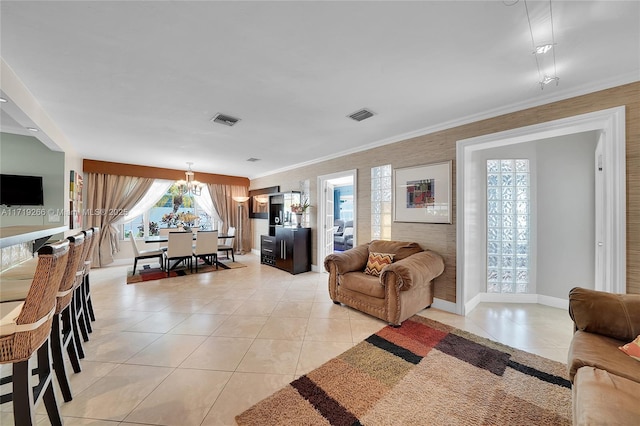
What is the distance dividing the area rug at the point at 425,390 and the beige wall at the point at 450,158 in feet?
3.61

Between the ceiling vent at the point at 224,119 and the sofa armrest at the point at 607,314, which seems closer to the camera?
the sofa armrest at the point at 607,314

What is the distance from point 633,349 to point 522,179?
2783 mm

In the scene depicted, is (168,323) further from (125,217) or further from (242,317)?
(125,217)

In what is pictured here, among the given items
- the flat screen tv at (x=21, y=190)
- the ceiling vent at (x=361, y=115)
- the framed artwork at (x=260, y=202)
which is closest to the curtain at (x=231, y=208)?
the framed artwork at (x=260, y=202)

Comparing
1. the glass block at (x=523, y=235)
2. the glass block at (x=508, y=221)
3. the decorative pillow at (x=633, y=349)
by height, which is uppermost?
the glass block at (x=508, y=221)

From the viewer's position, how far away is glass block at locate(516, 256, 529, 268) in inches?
137

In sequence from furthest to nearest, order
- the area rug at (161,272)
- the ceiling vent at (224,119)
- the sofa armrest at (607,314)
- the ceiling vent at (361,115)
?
the area rug at (161,272)
the ceiling vent at (224,119)
the ceiling vent at (361,115)
the sofa armrest at (607,314)

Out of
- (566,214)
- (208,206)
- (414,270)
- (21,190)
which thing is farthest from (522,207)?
(21,190)

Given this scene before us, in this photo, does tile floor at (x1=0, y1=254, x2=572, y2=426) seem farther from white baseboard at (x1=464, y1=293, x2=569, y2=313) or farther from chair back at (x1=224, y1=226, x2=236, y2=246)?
chair back at (x1=224, y1=226, x2=236, y2=246)

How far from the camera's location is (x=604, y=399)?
3.35 ft

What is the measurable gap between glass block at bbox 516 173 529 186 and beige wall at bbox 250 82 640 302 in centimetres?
122

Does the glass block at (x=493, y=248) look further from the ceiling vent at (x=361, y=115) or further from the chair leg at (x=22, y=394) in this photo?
the chair leg at (x=22, y=394)

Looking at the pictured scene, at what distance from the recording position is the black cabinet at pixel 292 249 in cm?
514

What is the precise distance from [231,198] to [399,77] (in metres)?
6.49
